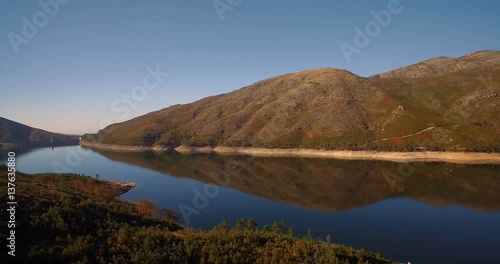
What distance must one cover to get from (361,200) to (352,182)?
1824 cm

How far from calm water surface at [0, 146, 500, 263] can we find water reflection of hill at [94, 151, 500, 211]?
0.22 meters

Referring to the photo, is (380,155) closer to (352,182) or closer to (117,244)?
(352,182)

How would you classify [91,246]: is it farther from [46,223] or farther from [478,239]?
[478,239]

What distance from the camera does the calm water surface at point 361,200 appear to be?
4553cm

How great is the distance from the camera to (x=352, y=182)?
9081 centimetres

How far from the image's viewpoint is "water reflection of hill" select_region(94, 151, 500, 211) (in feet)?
236

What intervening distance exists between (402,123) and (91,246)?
165062 mm

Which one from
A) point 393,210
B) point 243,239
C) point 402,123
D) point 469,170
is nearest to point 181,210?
point 393,210
